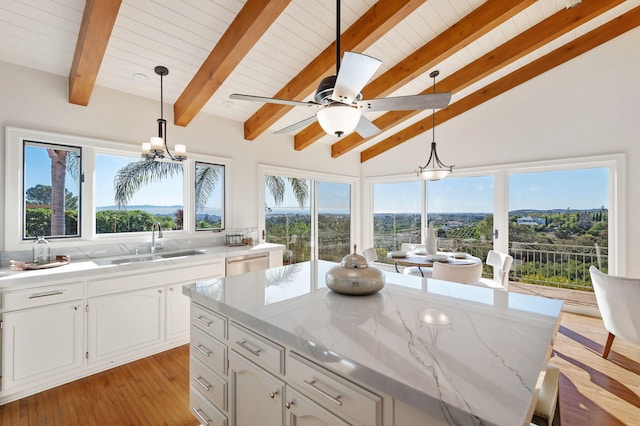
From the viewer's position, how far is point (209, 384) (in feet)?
5.56

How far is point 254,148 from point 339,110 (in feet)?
9.62

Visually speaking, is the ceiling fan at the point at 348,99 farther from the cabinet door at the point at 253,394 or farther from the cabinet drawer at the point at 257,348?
the cabinet door at the point at 253,394

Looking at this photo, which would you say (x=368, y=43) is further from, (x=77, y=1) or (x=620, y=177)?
(x=620, y=177)

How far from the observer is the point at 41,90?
2.70 m

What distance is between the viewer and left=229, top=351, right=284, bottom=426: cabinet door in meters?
1.26

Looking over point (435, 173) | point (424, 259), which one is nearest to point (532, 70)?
point (435, 173)

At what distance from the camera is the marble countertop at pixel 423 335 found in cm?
77

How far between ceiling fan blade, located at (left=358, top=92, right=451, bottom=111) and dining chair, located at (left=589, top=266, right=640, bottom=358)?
2.19 meters

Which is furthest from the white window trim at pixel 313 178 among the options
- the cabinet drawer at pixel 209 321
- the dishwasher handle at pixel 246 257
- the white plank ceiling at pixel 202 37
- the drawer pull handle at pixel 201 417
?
the drawer pull handle at pixel 201 417

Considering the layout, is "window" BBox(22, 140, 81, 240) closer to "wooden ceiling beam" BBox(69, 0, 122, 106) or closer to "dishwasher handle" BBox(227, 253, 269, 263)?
"wooden ceiling beam" BBox(69, 0, 122, 106)

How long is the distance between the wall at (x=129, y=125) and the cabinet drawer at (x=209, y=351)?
213 cm

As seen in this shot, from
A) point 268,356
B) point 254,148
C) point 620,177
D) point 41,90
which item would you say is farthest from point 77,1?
point 620,177

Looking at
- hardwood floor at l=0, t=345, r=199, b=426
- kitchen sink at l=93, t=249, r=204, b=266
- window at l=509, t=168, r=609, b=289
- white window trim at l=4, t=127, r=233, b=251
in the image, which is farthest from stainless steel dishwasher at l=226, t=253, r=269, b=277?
window at l=509, t=168, r=609, b=289

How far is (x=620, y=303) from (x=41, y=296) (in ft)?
14.9
